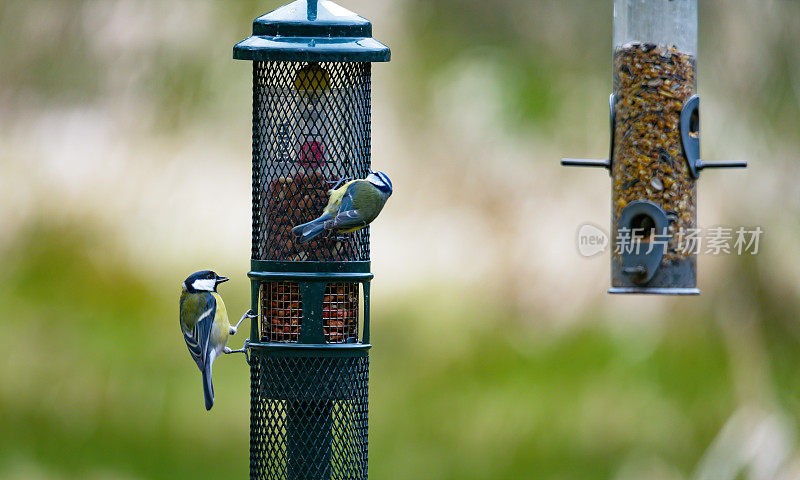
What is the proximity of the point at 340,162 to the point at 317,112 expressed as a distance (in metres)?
0.24

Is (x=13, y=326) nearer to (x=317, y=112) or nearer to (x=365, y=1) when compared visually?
(x=365, y=1)

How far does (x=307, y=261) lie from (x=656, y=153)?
1.89 m

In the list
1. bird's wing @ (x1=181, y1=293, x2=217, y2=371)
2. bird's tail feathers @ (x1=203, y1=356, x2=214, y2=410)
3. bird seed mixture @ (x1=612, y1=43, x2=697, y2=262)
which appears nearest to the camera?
bird's tail feathers @ (x1=203, y1=356, x2=214, y2=410)

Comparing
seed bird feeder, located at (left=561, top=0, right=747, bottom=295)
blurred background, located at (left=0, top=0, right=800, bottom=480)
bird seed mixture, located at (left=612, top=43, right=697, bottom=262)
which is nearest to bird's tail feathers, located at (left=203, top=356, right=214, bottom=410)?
seed bird feeder, located at (left=561, top=0, right=747, bottom=295)

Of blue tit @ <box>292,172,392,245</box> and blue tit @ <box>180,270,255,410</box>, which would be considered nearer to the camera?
blue tit @ <box>292,172,392,245</box>

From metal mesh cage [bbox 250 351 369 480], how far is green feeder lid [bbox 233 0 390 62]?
1.31 metres

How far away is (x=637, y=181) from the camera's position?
19.8 feet

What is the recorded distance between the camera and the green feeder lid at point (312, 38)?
17.0 feet

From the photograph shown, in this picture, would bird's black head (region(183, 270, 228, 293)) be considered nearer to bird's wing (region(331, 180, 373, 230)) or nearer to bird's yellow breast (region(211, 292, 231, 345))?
bird's yellow breast (region(211, 292, 231, 345))

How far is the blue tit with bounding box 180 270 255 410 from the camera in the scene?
19.4 ft

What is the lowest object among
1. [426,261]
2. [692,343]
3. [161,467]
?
[161,467]

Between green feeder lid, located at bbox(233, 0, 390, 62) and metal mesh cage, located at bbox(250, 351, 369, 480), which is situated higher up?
green feeder lid, located at bbox(233, 0, 390, 62)

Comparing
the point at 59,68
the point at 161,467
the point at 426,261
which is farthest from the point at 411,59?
the point at 161,467

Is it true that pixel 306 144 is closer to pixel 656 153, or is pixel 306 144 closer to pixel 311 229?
pixel 311 229
